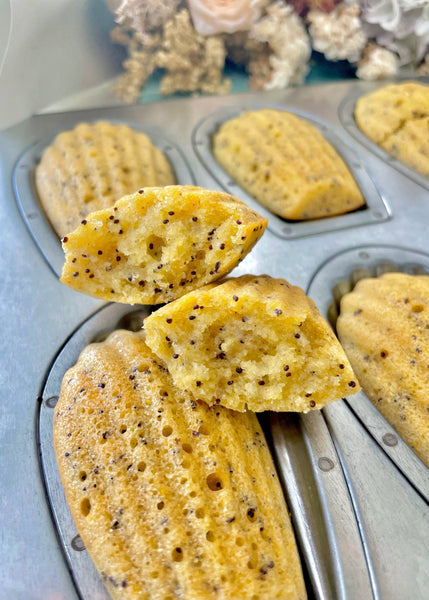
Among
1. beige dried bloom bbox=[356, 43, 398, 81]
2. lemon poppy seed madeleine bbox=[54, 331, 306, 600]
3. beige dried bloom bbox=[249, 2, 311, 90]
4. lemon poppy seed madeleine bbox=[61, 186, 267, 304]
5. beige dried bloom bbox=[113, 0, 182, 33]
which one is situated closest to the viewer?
lemon poppy seed madeleine bbox=[54, 331, 306, 600]

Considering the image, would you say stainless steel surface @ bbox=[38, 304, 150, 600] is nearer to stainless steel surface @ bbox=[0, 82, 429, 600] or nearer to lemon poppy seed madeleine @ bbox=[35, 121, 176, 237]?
stainless steel surface @ bbox=[0, 82, 429, 600]

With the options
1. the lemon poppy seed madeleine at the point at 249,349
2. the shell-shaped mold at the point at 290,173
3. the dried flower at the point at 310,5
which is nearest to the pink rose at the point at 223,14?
the dried flower at the point at 310,5

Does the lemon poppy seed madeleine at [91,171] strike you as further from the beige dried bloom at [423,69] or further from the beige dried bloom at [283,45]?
the beige dried bloom at [423,69]

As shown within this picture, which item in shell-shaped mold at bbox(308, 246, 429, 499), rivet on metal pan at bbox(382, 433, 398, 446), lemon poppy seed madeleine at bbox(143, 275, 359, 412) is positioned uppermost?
lemon poppy seed madeleine at bbox(143, 275, 359, 412)

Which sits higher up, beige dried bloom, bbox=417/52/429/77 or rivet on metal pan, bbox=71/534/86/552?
beige dried bloom, bbox=417/52/429/77

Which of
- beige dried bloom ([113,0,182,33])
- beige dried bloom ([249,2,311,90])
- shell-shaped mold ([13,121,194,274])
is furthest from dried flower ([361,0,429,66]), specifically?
shell-shaped mold ([13,121,194,274])

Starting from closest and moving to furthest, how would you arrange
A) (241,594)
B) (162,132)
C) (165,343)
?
1. (241,594)
2. (165,343)
3. (162,132)

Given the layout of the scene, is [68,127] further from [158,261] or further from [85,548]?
[85,548]

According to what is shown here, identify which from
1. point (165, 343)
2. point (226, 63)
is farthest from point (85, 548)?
point (226, 63)
